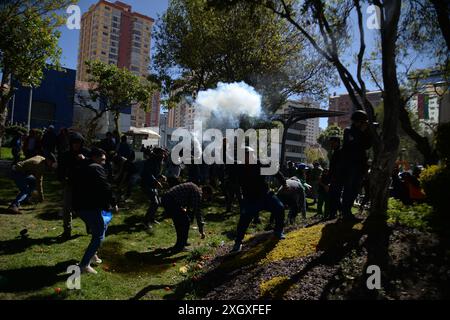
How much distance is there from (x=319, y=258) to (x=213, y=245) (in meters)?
3.04

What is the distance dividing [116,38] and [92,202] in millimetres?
98470

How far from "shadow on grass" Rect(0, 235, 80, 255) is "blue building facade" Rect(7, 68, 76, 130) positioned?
32.6 meters

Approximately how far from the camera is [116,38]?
311 feet

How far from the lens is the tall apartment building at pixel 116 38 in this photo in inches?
3621

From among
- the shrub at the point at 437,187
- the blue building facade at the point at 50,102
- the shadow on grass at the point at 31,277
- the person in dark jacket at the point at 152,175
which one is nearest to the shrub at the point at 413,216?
the shrub at the point at 437,187

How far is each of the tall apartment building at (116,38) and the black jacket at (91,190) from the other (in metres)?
86.0

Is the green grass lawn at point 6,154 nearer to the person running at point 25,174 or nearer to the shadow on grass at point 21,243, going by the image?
the person running at point 25,174

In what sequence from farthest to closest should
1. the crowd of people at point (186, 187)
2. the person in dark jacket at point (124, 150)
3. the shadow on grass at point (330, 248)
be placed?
1. the person in dark jacket at point (124, 150)
2. the crowd of people at point (186, 187)
3. the shadow on grass at point (330, 248)

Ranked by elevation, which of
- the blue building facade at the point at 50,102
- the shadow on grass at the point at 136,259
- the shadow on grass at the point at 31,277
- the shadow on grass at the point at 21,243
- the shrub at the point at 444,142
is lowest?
the shadow on grass at the point at 136,259

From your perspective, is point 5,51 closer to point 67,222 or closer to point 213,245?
point 67,222

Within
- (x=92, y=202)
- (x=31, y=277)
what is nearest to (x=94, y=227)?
(x=92, y=202)

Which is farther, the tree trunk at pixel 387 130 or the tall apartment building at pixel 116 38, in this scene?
the tall apartment building at pixel 116 38
